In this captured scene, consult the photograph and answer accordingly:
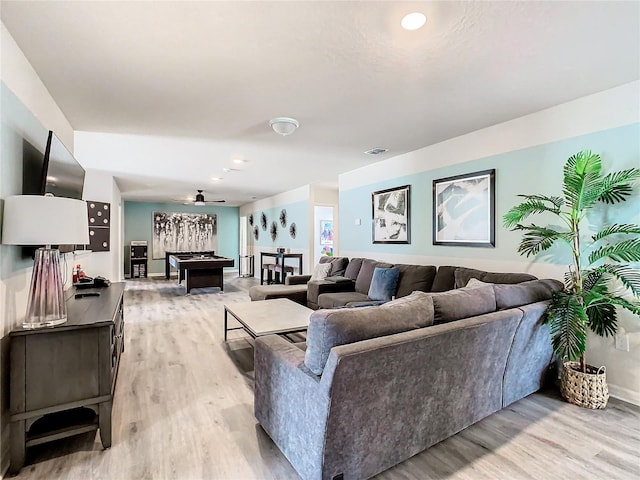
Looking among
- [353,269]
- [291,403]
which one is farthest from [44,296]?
[353,269]

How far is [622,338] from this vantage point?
8.47ft

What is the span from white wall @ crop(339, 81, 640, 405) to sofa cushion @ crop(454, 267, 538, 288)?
0.80ft

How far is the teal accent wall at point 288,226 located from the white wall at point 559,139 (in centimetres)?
367

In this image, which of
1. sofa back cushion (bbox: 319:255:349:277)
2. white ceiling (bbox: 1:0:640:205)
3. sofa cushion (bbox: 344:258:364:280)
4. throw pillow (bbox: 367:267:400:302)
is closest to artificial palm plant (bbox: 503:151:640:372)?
white ceiling (bbox: 1:0:640:205)

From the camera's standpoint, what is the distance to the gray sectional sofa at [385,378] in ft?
4.95

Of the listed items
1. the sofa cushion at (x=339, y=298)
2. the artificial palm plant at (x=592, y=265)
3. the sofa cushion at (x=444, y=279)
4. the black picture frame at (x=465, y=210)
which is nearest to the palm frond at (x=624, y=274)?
the artificial palm plant at (x=592, y=265)

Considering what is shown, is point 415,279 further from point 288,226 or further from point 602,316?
point 288,226

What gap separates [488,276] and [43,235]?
341cm

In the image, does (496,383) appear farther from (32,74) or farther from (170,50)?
(32,74)

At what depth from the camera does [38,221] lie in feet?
5.85

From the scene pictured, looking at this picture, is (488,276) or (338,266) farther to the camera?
(338,266)

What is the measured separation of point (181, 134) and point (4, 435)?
2.98 m

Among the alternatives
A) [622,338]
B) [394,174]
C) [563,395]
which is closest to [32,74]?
[394,174]

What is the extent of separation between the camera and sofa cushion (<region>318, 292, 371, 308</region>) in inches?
160
